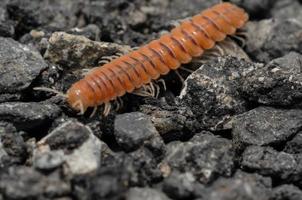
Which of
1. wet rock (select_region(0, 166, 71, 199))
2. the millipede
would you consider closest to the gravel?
wet rock (select_region(0, 166, 71, 199))

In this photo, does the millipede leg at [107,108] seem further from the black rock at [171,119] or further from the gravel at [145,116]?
the black rock at [171,119]

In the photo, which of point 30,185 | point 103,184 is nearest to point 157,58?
point 103,184

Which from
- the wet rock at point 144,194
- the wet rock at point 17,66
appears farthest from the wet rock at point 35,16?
the wet rock at point 144,194

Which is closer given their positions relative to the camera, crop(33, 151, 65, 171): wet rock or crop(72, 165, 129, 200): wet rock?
crop(72, 165, 129, 200): wet rock

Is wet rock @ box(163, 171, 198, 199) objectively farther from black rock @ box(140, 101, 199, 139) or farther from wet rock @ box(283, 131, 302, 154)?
wet rock @ box(283, 131, 302, 154)

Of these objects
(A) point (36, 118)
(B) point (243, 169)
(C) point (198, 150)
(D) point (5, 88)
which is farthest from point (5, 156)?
(B) point (243, 169)

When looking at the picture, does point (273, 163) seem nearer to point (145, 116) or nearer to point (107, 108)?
point (145, 116)

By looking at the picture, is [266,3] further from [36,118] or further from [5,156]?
[5,156]
